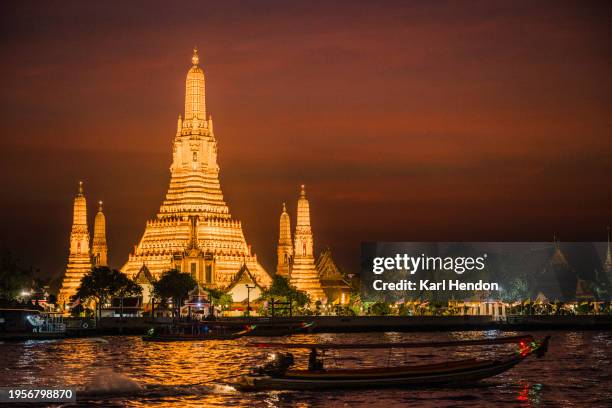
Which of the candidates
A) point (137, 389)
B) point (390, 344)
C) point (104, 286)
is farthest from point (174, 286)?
point (390, 344)

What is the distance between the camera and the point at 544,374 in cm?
6956

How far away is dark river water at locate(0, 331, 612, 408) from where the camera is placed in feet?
186

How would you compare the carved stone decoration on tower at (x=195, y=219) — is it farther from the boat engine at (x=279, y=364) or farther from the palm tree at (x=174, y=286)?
the boat engine at (x=279, y=364)

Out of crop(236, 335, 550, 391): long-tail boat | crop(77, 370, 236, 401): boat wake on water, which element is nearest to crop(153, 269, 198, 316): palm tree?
crop(77, 370, 236, 401): boat wake on water

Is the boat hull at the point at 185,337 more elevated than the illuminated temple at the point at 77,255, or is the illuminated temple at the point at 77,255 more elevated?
the illuminated temple at the point at 77,255

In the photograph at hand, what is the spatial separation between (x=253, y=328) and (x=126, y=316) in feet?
89.4

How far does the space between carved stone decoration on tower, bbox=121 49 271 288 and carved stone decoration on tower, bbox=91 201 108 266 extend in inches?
223

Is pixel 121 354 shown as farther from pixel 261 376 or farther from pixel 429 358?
pixel 261 376

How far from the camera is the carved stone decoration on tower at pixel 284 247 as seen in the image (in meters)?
153

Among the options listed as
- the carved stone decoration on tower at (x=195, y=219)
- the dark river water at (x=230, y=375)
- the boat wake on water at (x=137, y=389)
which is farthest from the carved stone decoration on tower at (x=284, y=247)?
the boat wake on water at (x=137, y=389)

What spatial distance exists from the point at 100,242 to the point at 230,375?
271 feet

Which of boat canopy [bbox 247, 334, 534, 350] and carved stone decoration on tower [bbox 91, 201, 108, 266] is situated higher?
carved stone decoration on tower [bbox 91, 201, 108, 266]

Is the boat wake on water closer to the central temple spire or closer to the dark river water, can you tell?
the dark river water

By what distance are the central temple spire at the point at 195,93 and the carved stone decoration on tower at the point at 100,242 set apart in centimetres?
1804
